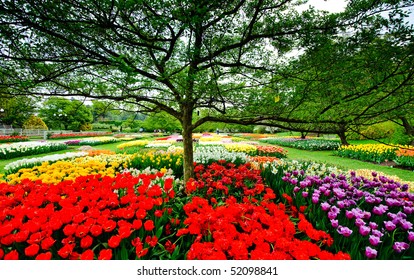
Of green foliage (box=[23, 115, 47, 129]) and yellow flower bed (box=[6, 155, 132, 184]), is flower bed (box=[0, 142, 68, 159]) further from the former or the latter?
green foliage (box=[23, 115, 47, 129])

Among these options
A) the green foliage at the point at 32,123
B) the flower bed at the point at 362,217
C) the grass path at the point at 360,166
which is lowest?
the grass path at the point at 360,166

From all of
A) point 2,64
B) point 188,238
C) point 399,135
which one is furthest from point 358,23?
point 399,135

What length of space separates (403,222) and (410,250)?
23cm

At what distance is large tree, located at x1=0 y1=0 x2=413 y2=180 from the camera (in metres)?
2.03

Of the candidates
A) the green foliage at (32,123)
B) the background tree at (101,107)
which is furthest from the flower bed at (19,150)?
the green foliage at (32,123)

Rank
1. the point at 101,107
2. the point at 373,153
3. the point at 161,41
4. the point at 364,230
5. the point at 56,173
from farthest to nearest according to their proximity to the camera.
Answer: the point at 373,153 → the point at 56,173 → the point at 101,107 → the point at 161,41 → the point at 364,230

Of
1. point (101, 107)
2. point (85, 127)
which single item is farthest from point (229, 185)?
point (85, 127)

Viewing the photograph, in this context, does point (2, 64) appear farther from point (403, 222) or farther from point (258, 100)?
point (403, 222)

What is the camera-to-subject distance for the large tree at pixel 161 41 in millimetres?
2025

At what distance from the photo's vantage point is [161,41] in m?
2.92

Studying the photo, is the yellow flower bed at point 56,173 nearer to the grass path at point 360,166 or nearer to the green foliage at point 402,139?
the grass path at point 360,166

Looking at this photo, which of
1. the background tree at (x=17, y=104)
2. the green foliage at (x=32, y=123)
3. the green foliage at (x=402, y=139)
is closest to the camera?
the background tree at (x=17, y=104)

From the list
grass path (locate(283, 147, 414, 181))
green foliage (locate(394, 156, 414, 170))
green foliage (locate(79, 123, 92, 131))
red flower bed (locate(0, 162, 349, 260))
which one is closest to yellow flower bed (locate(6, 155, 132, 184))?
red flower bed (locate(0, 162, 349, 260))

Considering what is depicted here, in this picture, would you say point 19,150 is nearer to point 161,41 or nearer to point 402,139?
point 161,41
